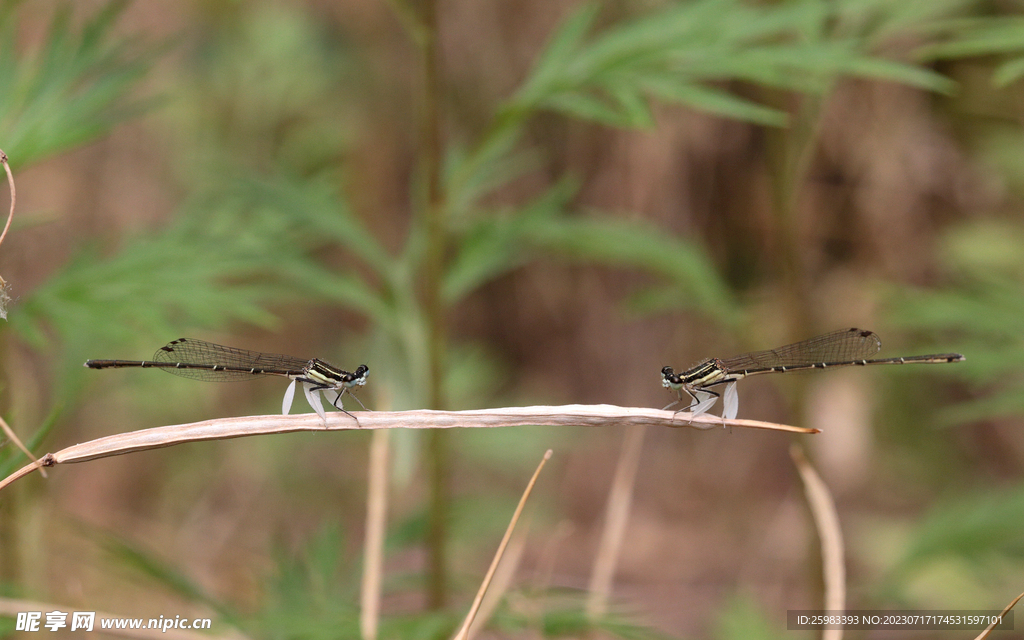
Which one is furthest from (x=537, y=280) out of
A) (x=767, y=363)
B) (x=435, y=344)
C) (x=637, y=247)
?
(x=767, y=363)

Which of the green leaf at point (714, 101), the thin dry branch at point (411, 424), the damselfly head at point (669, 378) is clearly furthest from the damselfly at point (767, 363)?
the green leaf at point (714, 101)

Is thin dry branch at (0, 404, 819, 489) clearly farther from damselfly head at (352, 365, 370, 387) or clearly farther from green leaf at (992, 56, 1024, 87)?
green leaf at (992, 56, 1024, 87)

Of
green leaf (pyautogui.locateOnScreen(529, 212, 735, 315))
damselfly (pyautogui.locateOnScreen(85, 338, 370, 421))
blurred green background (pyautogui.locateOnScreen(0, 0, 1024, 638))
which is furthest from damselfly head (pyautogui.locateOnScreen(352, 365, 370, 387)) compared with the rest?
green leaf (pyautogui.locateOnScreen(529, 212, 735, 315))

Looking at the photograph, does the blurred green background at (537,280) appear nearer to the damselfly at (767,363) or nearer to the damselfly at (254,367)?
the damselfly at (254,367)

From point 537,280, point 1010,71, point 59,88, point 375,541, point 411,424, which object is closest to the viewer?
point 411,424

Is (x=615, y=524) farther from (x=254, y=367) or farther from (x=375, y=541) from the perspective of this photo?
(x=254, y=367)

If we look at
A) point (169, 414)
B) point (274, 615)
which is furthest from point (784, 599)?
point (169, 414)
